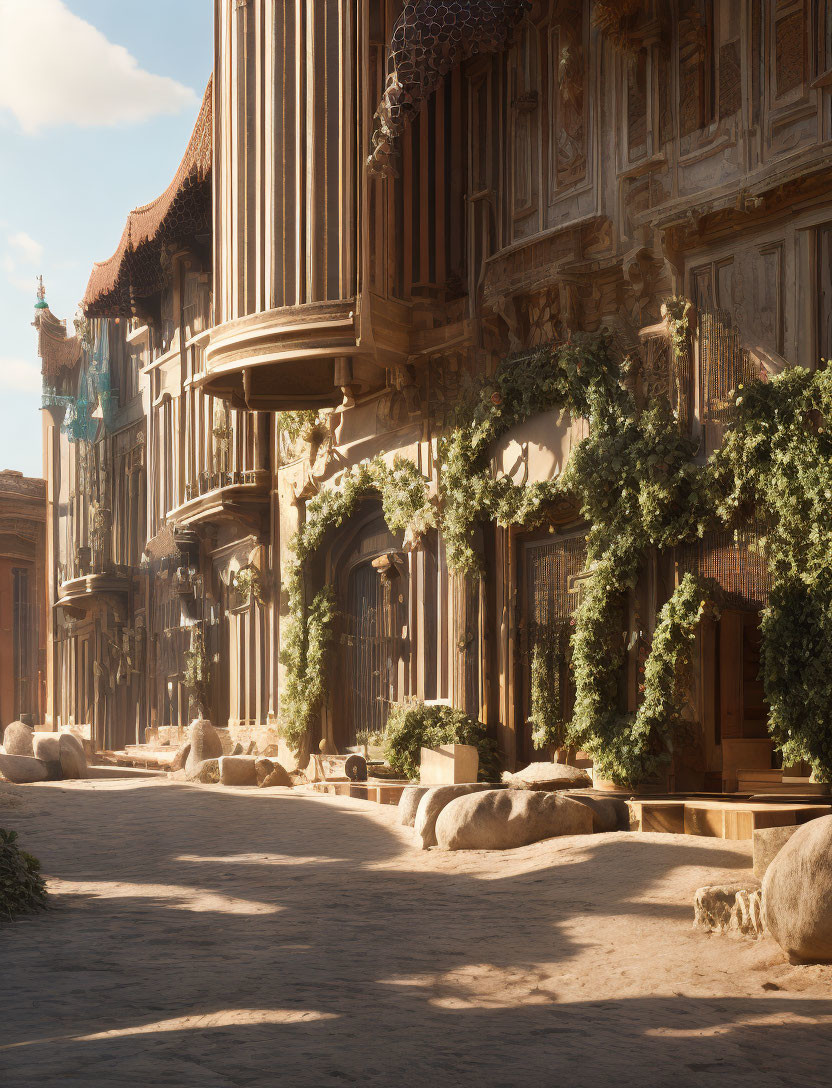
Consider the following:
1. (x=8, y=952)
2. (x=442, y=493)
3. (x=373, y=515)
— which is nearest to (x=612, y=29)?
(x=442, y=493)

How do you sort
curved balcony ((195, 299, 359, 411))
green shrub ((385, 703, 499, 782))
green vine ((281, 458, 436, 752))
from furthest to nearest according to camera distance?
green vine ((281, 458, 436, 752))
curved balcony ((195, 299, 359, 411))
green shrub ((385, 703, 499, 782))

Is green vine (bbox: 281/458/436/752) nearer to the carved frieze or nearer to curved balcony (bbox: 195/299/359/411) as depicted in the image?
curved balcony (bbox: 195/299/359/411)

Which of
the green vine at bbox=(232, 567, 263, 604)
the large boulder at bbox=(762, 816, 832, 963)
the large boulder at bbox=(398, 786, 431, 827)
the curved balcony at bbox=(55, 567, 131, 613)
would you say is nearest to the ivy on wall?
the large boulder at bbox=(398, 786, 431, 827)

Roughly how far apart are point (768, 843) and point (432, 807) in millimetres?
3793

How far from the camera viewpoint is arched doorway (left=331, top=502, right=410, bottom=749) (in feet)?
53.7

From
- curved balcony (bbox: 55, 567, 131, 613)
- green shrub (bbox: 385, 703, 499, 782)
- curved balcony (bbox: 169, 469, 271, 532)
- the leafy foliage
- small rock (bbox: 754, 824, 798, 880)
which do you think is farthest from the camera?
curved balcony (bbox: 55, 567, 131, 613)

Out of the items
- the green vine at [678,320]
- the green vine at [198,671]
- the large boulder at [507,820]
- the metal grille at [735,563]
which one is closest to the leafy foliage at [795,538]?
the metal grille at [735,563]

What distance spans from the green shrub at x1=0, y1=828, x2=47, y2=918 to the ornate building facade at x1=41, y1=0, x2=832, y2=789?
605 centimetres

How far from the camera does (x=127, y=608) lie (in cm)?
2708

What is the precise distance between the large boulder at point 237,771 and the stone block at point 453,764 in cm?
388

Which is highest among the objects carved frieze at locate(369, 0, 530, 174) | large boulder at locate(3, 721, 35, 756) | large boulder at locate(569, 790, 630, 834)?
carved frieze at locate(369, 0, 530, 174)

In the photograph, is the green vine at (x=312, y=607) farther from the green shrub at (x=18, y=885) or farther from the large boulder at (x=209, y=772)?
the green shrub at (x=18, y=885)

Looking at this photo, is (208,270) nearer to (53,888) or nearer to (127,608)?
(127,608)

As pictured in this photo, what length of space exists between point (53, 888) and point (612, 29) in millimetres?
9246
